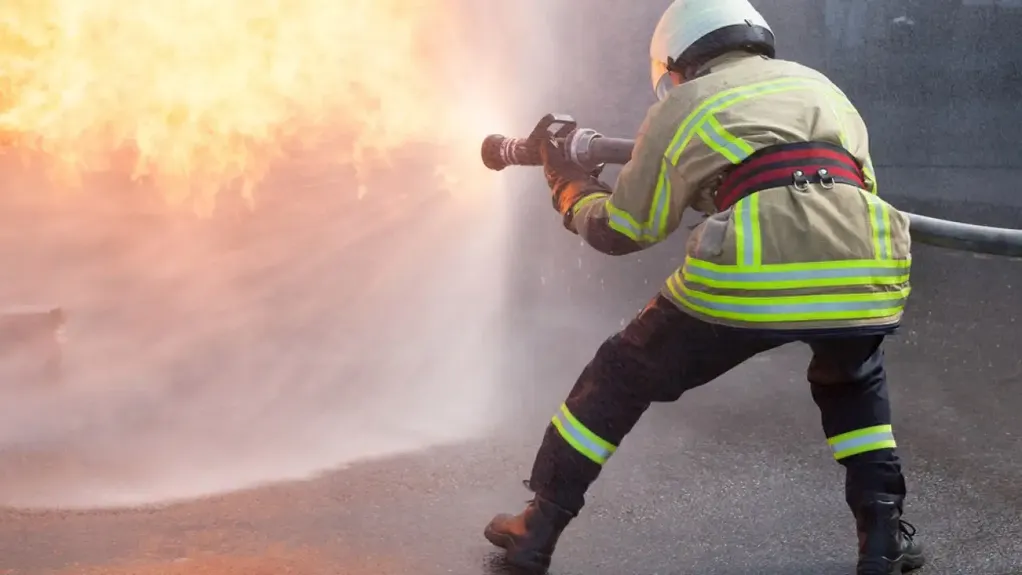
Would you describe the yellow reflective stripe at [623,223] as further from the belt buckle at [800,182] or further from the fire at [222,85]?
the fire at [222,85]

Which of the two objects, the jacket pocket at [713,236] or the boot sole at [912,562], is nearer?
the jacket pocket at [713,236]

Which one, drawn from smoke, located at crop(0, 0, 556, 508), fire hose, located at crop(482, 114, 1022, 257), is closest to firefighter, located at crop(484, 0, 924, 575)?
fire hose, located at crop(482, 114, 1022, 257)

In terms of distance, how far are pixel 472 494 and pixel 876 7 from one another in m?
8.77

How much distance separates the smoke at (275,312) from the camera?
385cm

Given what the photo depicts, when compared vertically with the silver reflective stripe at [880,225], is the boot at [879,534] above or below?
below

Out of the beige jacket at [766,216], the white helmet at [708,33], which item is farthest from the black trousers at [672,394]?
the white helmet at [708,33]

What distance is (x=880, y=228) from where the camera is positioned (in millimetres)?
2375

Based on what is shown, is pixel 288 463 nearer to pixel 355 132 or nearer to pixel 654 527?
pixel 654 527

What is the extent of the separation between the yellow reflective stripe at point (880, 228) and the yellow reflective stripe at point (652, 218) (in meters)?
0.49

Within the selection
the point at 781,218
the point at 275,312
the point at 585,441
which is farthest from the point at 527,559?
the point at 275,312

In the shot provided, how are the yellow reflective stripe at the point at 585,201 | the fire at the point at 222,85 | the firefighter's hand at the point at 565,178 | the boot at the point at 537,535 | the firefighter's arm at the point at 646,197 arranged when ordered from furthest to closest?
1. the fire at the point at 222,85
2. the firefighter's hand at the point at 565,178
3. the yellow reflective stripe at the point at 585,201
4. the boot at the point at 537,535
5. the firefighter's arm at the point at 646,197

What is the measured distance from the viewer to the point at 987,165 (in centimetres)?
1136

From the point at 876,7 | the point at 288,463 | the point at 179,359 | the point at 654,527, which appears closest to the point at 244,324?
the point at 179,359

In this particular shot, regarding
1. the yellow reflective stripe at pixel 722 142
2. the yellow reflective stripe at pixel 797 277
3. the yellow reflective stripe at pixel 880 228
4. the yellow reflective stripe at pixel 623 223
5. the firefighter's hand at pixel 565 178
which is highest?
the yellow reflective stripe at pixel 722 142
